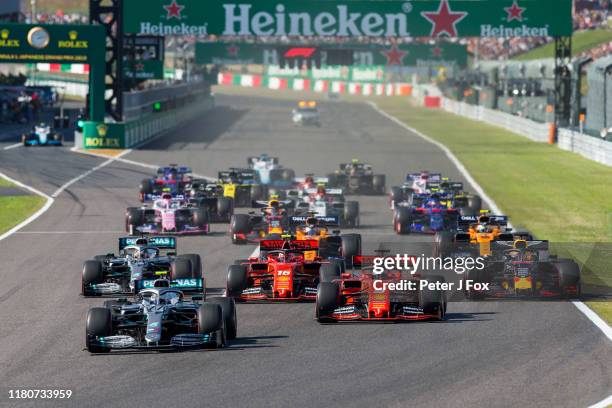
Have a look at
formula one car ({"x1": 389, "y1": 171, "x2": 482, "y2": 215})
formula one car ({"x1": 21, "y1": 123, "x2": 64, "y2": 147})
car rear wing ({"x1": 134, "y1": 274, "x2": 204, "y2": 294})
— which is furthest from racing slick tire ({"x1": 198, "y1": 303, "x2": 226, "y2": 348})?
formula one car ({"x1": 21, "y1": 123, "x2": 64, "y2": 147})

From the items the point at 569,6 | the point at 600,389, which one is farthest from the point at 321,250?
the point at 569,6

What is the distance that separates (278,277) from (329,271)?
3.00ft

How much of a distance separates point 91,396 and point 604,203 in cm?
2969

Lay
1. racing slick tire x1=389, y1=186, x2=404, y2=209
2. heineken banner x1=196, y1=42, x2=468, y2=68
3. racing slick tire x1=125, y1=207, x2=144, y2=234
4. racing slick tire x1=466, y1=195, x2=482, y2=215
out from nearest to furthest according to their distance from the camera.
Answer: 1. racing slick tire x1=125, y1=207, x2=144, y2=234
2. racing slick tire x1=466, y1=195, x2=482, y2=215
3. racing slick tire x1=389, y1=186, x2=404, y2=209
4. heineken banner x1=196, y1=42, x2=468, y2=68

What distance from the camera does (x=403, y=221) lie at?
35.0 metres

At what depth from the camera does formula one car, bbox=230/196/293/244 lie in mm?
32594

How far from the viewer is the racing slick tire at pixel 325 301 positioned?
22.3 m

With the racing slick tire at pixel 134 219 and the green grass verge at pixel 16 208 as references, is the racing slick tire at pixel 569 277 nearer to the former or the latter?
the racing slick tire at pixel 134 219

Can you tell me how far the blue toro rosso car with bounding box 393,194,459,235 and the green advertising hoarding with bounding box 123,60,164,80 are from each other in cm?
4844

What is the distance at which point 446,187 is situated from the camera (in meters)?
39.1

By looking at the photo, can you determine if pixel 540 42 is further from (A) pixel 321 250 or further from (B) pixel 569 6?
(A) pixel 321 250

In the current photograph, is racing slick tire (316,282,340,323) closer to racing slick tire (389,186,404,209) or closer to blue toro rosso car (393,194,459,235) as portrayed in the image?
blue toro rosso car (393,194,459,235)

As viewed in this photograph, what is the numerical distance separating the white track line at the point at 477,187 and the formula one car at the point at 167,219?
1023cm

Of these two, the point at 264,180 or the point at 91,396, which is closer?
the point at 91,396
